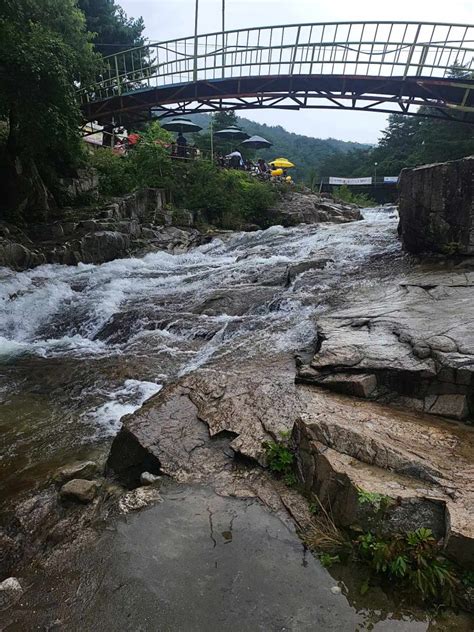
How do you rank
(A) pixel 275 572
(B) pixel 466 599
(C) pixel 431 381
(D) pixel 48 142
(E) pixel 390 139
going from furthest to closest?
1. (E) pixel 390 139
2. (D) pixel 48 142
3. (C) pixel 431 381
4. (A) pixel 275 572
5. (B) pixel 466 599

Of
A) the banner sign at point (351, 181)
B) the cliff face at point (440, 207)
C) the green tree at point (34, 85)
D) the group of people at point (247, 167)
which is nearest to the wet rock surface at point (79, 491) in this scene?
the cliff face at point (440, 207)

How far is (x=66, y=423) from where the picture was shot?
5609 millimetres

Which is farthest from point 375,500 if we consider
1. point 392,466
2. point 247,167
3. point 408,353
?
point 247,167

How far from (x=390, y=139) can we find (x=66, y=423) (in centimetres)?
5687

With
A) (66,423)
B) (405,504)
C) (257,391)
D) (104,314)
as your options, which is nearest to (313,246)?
(104,314)

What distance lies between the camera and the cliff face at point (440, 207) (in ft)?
26.6

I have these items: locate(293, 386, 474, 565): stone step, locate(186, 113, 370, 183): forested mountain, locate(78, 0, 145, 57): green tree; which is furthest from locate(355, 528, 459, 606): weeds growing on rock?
locate(186, 113, 370, 183): forested mountain

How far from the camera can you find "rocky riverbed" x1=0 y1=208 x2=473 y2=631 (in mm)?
2814

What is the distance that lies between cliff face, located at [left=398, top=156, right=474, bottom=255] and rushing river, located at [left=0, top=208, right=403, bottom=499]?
0.94 metres

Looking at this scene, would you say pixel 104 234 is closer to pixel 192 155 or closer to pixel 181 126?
pixel 192 155

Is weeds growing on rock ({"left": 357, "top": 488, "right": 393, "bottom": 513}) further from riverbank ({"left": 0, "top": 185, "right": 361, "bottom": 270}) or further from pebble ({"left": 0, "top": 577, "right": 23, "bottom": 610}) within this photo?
riverbank ({"left": 0, "top": 185, "right": 361, "bottom": 270})

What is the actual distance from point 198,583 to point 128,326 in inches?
257

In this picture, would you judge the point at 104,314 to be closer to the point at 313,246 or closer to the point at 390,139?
the point at 313,246

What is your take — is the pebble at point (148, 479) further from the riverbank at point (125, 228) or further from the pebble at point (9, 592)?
the riverbank at point (125, 228)
